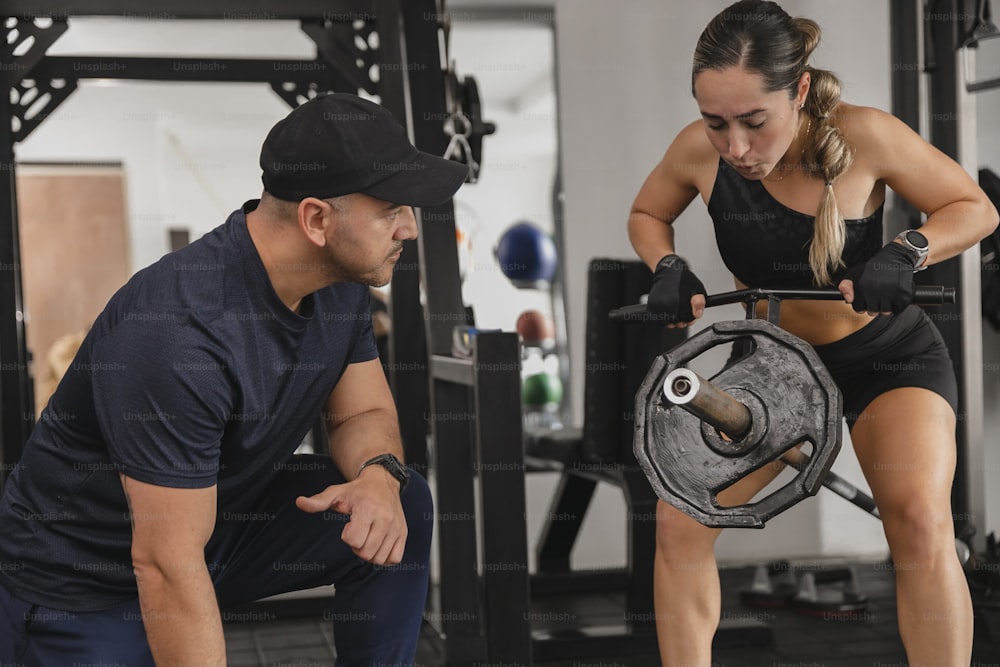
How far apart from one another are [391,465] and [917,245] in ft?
3.54

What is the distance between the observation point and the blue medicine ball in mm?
6664

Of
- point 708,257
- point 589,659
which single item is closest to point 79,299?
point 708,257

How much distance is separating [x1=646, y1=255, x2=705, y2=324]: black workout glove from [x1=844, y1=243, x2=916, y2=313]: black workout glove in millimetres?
310

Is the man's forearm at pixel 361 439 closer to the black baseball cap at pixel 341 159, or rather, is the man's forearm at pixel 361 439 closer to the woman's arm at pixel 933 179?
the black baseball cap at pixel 341 159

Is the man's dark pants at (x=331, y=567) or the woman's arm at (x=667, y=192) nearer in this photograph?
the man's dark pants at (x=331, y=567)

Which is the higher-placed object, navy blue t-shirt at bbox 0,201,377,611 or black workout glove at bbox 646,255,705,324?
black workout glove at bbox 646,255,705,324

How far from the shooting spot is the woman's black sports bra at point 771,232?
2162mm

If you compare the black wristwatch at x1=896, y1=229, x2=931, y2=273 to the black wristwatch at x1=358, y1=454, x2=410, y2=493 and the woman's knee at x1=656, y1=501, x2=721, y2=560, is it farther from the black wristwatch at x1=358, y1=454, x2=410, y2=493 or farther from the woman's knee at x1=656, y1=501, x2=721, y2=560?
the black wristwatch at x1=358, y1=454, x2=410, y2=493

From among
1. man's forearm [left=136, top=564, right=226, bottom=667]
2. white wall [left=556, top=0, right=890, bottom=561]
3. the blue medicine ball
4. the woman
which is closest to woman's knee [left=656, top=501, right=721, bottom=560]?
the woman

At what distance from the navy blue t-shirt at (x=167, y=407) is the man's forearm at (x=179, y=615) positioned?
16 centimetres

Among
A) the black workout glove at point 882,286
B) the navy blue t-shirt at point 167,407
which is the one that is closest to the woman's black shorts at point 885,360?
the black workout glove at point 882,286

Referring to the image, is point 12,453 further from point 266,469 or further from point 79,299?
point 79,299

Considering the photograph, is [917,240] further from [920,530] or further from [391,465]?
[391,465]

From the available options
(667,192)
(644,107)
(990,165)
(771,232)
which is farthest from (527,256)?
(771,232)
